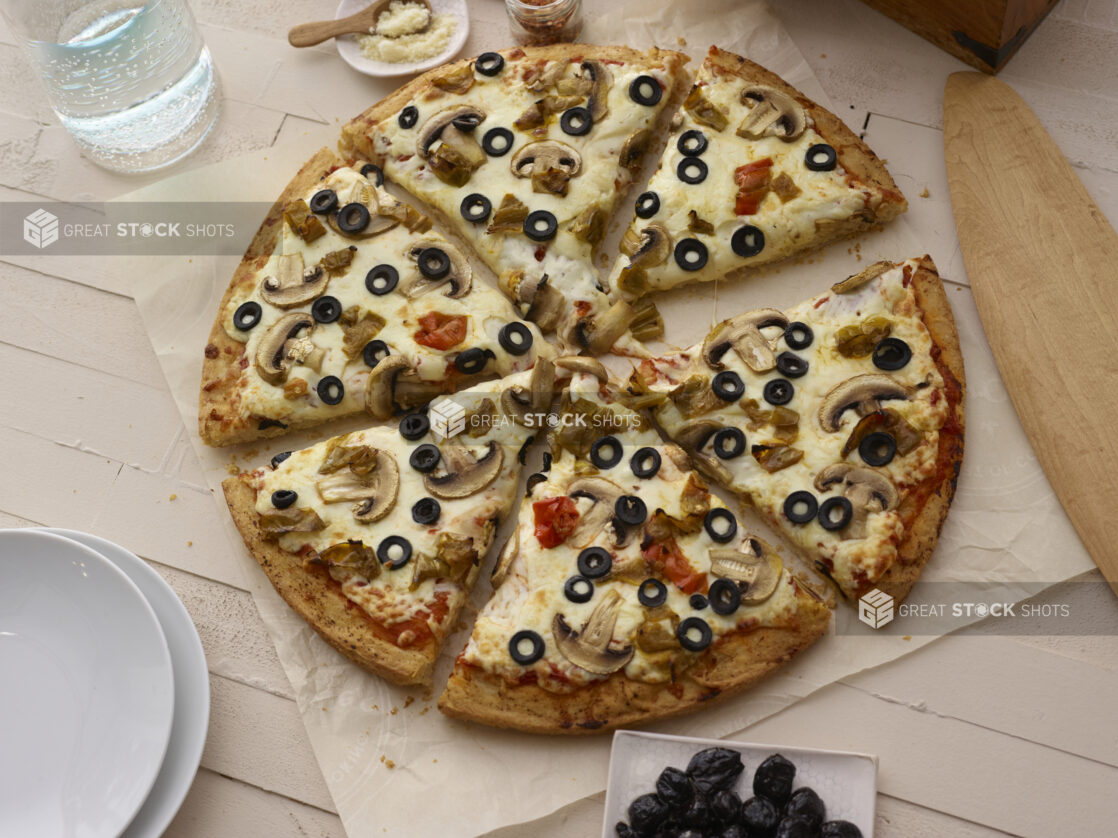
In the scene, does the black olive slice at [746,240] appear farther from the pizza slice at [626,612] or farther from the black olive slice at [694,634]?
the black olive slice at [694,634]

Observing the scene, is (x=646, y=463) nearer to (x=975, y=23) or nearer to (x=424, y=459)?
(x=424, y=459)

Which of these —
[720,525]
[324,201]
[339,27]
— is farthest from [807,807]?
[339,27]

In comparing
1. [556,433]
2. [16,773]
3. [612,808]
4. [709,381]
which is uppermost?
[709,381]

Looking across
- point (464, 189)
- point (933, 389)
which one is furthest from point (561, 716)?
point (464, 189)

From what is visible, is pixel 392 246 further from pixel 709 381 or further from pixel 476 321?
pixel 709 381

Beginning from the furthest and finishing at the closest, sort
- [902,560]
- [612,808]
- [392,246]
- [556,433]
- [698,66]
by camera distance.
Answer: [698,66] < [392,246] < [556,433] < [902,560] < [612,808]

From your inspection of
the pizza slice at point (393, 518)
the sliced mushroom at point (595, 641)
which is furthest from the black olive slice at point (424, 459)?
the sliced mushroom at point (595, 641)

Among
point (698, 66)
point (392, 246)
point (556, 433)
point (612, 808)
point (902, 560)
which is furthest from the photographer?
point (698, 66)
